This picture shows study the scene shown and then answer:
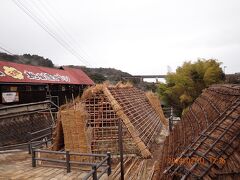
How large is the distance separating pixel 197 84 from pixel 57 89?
50.6 feet

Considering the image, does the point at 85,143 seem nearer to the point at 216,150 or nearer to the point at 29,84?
the point at 216,150

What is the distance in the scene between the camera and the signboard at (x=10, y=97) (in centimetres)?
1845

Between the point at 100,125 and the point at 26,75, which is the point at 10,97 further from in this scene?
the point at 100,125

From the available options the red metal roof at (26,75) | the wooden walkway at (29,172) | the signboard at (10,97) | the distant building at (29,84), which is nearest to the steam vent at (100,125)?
the wooden walkway at (29,172)

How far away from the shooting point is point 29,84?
2123cm

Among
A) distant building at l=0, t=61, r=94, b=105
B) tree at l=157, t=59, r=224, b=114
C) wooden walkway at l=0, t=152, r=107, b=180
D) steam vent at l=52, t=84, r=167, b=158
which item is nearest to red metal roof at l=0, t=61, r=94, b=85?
distant building at l=0, t=61, r=94, b=105

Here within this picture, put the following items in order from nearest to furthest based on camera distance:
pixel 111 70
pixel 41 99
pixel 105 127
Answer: pixel 105 127
pixel 41 99
pixel 111 70

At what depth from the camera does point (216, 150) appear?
15.6 feet

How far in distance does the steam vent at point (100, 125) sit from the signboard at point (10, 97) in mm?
7628

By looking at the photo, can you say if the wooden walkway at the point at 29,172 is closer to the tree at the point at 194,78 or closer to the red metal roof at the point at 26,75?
the red metal roof at the point at 26,75

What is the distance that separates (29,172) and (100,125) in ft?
12.8

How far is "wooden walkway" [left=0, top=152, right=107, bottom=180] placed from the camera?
931 centimetres

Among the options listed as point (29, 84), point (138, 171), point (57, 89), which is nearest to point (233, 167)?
point (138, 171)

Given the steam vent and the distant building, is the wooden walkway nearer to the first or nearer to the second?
the steam vent
